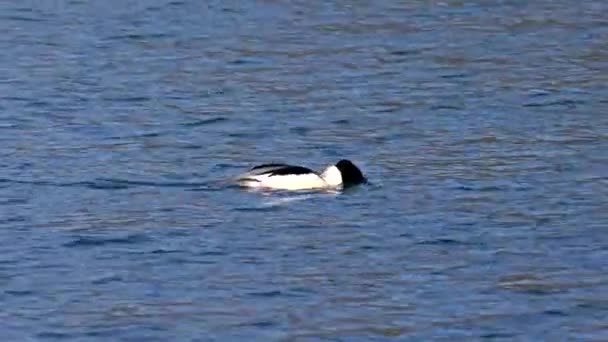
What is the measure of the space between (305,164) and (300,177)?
1552mm

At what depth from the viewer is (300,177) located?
17.8 metres

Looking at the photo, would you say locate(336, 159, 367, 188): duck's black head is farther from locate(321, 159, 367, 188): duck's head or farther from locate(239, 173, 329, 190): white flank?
locate(239, 173, 329, 190): white flank

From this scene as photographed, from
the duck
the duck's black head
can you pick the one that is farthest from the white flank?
the duck's black head

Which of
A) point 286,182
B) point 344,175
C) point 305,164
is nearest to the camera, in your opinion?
point 286,182

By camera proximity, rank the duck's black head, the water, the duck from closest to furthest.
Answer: the water, the duck, the duck's black head

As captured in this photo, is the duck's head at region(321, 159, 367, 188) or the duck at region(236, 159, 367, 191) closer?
the duck at region(236, 159, 367, 191)

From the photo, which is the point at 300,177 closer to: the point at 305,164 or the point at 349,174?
the point at 349,174

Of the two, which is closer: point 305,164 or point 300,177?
point 300,177

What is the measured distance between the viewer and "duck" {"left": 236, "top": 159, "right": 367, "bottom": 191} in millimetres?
17672

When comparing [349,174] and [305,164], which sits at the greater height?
[349,174]

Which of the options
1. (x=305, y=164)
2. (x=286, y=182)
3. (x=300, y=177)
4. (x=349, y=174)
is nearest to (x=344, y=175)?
(x=349, y=174)

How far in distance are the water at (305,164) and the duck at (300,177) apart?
4.3 inches

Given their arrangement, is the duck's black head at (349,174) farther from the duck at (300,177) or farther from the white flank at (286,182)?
the white flank at (286,182)

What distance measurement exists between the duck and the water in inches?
4.3
